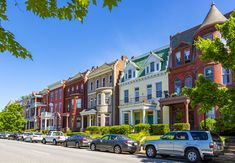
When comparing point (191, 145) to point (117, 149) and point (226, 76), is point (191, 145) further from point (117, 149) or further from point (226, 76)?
point (226, 76)

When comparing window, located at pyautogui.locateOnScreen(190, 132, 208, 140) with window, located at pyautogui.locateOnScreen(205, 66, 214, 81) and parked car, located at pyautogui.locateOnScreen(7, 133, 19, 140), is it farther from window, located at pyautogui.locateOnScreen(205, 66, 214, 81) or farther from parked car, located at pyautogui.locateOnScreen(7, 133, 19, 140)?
parked car, located at pyautogui.locateOnScreen(7, 133, 19, 140)

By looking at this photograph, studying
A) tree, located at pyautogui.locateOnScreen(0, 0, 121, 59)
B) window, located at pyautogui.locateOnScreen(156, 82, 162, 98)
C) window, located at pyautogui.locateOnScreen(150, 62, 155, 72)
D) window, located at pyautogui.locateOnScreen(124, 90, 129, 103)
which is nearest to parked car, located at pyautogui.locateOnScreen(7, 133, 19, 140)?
window, located at pyautogui.locateOnScreen(124, 90, 129, 103)

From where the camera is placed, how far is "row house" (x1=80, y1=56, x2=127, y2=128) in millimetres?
43969

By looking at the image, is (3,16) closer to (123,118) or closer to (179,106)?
(179,106)

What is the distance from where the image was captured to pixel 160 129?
31688 mm

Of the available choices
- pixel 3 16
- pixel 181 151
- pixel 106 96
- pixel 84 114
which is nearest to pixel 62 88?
pixel 84 114

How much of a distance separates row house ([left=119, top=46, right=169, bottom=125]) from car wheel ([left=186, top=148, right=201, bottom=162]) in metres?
17.1

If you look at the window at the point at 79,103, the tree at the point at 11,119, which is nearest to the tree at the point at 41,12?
the window at the point at 79,103

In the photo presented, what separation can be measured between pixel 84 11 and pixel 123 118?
3750 cm

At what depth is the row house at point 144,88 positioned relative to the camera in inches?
1417

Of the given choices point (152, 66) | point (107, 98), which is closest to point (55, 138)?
point (107, 98)

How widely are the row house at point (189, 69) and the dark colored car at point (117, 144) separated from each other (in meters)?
10.3

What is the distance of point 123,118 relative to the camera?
1622 inches

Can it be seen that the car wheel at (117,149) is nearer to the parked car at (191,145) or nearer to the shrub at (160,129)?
the parked car at (191,145)
